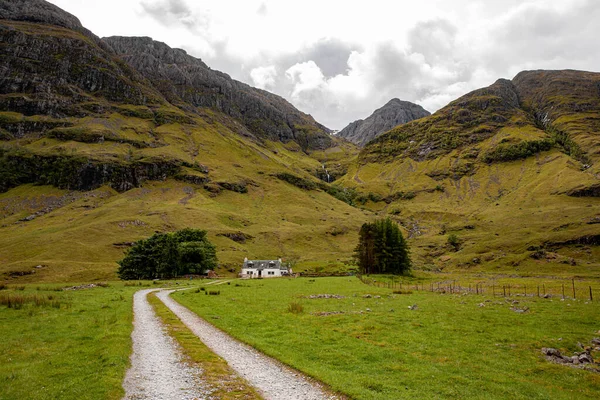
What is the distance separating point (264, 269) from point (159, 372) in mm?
121746

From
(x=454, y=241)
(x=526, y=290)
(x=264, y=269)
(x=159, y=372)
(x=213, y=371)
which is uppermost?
(x=454, y=241)

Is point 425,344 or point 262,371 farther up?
point 262,371

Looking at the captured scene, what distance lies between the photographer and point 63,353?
18.8m

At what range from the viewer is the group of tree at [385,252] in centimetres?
10744

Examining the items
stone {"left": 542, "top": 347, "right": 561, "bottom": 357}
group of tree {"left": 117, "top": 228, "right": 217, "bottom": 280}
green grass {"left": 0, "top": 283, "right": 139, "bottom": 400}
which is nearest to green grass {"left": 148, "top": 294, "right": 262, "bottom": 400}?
green grass {"left": 0, "top": 283, "right": 139, "bottom": 400}

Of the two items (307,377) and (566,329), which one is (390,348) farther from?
(566,329)

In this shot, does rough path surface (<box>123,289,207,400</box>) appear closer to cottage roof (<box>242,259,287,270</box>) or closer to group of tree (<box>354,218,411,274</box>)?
group of tree (<box>354,218,411,274</box>)

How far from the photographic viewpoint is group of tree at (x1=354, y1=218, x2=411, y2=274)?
10744 centimetres

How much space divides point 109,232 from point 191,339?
6297 inches

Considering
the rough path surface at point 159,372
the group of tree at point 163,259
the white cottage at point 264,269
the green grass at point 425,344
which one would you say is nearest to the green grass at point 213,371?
the rough path surface at point 159,372

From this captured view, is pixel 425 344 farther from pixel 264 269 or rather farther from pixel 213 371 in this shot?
pixel 264 269

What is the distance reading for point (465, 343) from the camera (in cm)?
2345

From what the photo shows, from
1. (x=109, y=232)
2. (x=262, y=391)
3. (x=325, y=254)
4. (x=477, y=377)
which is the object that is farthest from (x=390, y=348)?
(x=109, y=232)

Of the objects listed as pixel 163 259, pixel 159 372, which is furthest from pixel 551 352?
pixel 163 259
